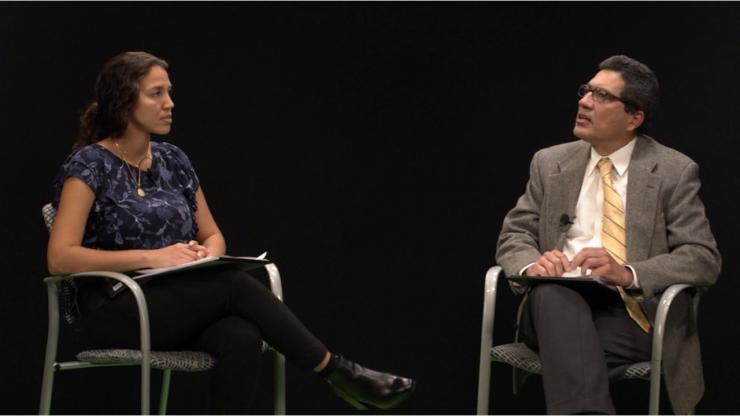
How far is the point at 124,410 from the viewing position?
4242mm

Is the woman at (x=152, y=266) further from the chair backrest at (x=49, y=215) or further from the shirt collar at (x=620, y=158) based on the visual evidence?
the shirt collar at (x=620, y=158)

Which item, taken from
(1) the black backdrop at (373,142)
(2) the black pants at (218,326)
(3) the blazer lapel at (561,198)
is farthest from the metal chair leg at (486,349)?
(1) the black backdrop at (373,142)

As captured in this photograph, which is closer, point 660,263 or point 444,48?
point 660,263

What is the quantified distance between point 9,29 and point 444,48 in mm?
1581

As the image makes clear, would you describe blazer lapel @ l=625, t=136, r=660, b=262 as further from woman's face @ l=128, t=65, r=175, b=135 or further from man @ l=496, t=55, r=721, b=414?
woman's face @ l=128, t=65, r=175, b=135

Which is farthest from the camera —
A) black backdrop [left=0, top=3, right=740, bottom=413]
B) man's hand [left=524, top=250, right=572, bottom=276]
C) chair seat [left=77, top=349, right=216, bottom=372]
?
black backdrop [left=0, top=3, right=740, bottom=413]

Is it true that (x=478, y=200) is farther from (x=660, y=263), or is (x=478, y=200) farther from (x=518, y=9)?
(x=660, y=263)

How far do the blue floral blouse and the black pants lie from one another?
0.18 m

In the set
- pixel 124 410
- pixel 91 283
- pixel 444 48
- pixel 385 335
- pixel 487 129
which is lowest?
pixel 124 410

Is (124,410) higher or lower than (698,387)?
lower

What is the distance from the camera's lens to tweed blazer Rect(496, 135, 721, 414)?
3.31 meters

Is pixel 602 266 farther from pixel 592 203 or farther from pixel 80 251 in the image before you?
pixel 80 251

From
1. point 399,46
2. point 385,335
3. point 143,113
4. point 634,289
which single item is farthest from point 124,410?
point 634,289

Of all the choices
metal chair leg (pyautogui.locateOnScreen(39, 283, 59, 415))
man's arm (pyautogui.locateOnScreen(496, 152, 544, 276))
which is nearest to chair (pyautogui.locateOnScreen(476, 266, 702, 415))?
man's arm (pyautogui.locateOnScreen(496, 152, 544, 276))
